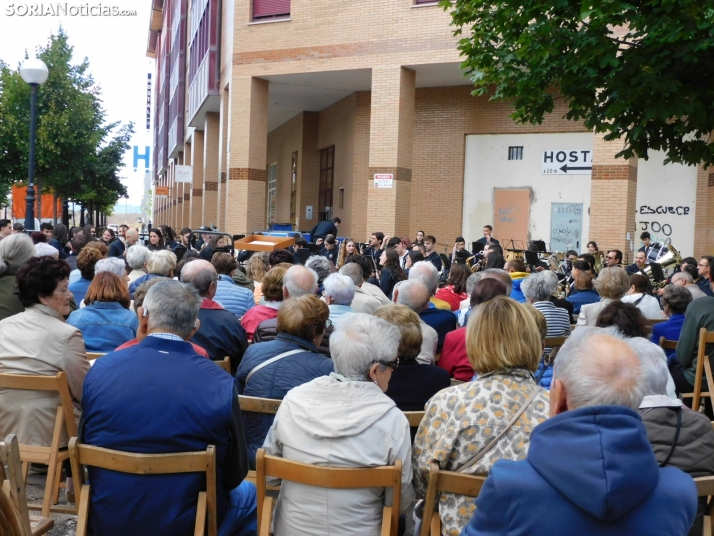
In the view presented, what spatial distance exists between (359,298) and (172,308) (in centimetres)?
364

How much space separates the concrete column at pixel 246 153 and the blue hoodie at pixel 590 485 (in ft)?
69.4

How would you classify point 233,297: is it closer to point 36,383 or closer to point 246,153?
point 36,383

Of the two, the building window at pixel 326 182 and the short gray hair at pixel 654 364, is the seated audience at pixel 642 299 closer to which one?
the short gray hair at pixel 654 364

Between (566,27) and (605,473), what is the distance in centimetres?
820

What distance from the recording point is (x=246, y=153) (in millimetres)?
22797

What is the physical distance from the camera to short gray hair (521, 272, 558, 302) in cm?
696

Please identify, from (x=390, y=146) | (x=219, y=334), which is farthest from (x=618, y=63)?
(x=390, y=146)

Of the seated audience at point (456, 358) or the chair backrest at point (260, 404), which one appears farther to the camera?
the seated audience at point (456, 358)

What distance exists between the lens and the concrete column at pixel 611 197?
18.4 m

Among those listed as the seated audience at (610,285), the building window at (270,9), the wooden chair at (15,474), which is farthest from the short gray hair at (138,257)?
the building window at (270,9)

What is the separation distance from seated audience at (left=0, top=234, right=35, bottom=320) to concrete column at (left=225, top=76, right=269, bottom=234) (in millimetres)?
16072

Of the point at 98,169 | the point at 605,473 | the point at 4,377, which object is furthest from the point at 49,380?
the point at 98,169

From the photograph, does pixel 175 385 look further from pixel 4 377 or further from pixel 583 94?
pixel 583 94

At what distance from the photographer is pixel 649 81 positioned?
8273mm
